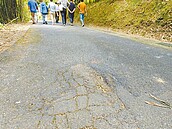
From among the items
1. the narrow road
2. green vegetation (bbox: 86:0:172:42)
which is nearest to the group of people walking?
green vegetation (bbox: 86:0:172:42)

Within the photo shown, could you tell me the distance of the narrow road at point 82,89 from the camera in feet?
6.95

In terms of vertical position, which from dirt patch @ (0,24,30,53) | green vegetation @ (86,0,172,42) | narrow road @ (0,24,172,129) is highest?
green vegetation @ (86,0,172,42)

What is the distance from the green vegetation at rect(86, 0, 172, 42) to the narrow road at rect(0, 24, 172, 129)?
12.7 feet

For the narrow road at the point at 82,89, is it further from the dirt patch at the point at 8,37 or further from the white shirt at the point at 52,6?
the white shirt at the point at 52,6

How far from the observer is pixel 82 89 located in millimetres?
2674

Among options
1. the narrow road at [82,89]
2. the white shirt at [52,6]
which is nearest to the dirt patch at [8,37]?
the narrow road at [82,89]

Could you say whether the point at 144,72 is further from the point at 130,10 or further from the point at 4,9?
the point at 4,9

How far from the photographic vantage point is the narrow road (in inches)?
83.4

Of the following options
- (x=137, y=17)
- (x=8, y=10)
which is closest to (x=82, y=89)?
(x=137, y=17)

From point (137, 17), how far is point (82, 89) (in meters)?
7.78

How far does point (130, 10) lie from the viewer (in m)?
10.4

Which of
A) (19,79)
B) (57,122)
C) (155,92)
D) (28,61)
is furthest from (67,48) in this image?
(57,122)

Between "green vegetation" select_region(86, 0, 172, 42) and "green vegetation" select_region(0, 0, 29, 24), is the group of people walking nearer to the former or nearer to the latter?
"green vegetation" select_region(0, 0, 29, 24)

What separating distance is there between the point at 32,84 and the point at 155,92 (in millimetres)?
1802
